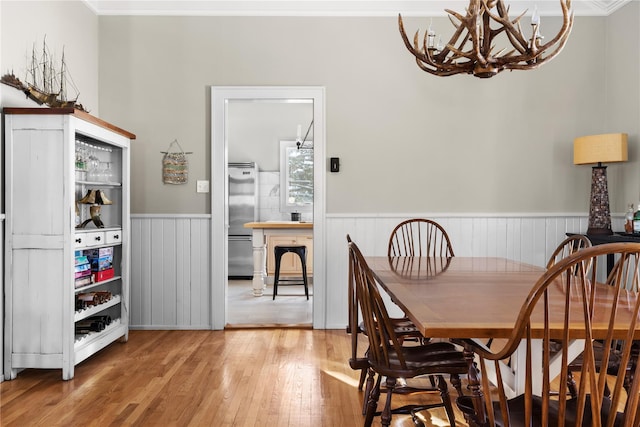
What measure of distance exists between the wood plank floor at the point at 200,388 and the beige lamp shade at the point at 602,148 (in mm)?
2359

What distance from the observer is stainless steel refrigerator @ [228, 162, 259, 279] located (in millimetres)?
6957

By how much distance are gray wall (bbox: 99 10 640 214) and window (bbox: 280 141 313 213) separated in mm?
2956

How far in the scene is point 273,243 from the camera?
18.9 feet

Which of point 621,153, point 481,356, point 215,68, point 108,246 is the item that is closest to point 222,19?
point 215,68

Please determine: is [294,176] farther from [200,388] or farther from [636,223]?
[200,388]

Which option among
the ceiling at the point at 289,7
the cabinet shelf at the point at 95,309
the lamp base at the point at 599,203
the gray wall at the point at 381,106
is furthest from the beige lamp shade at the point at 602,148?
the cabinet shelf at the point at 95,309

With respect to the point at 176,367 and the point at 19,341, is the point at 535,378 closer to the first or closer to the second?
the point at 176,367

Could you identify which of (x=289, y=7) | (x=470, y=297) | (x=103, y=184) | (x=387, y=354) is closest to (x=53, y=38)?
(x=103, y=184)

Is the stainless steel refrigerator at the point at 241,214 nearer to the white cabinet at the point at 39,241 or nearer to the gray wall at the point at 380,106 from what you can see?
the gray wall at the point at 380,106

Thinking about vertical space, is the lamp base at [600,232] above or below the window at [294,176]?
below

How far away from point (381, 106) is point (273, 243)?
2.24 m

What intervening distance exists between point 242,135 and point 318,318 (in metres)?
3.70

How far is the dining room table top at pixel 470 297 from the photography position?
52.2 inches

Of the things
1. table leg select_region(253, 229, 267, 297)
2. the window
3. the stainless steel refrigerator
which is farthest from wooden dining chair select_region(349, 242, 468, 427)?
the window
